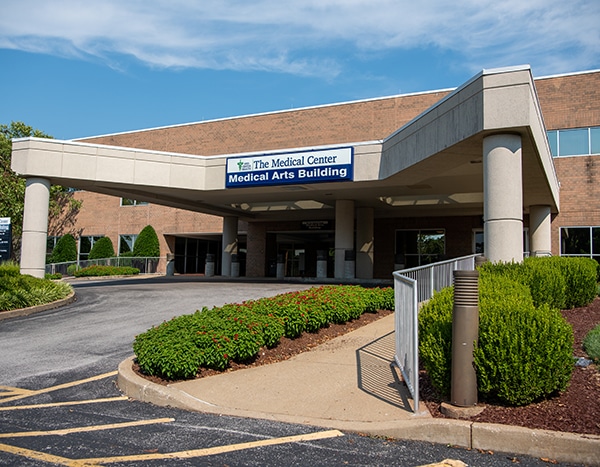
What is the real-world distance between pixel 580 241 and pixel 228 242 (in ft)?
64.2

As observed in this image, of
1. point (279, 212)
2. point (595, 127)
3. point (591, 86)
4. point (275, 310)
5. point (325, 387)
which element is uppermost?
point (591, 86)

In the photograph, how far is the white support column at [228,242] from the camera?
32.8 metres

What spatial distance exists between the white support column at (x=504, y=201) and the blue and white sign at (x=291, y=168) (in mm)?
8395

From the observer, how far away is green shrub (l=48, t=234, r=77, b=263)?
42.4 m

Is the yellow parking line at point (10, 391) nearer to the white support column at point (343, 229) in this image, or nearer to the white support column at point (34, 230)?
the white support column at point (34, 230)

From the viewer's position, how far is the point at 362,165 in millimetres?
20203

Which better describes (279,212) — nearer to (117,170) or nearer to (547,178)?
(117,170)

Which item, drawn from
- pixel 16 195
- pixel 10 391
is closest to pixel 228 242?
pixel 16 195

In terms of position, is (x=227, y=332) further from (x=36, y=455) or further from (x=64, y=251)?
(x=64, y=251)

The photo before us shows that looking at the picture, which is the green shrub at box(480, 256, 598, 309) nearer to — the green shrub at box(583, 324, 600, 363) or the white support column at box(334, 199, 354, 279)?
the green shrub at box(583, 324, 600, 363)

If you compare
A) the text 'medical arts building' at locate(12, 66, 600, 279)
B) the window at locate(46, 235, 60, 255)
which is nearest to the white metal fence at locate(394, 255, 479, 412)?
the text 'medical arts building' at locate(12, 66, 600, 279)

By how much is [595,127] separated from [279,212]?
1781 cm

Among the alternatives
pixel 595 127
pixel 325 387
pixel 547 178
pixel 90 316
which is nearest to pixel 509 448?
pixel 325 387

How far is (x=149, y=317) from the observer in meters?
13.3
